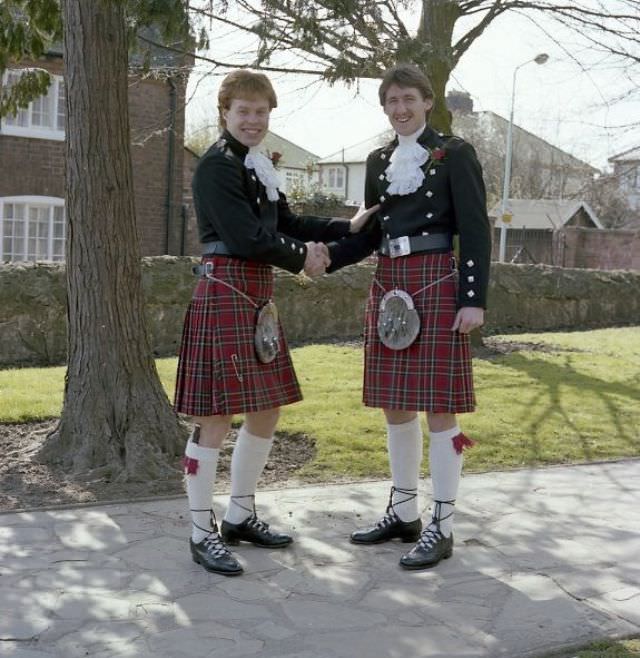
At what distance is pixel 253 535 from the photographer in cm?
425

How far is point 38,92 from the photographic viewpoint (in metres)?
7.92

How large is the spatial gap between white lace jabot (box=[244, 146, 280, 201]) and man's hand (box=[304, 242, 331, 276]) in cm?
28

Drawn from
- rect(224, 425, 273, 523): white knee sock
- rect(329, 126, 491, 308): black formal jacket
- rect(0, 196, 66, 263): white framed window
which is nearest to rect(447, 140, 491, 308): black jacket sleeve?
rect(329, 126, 491, 308): black formal jacket

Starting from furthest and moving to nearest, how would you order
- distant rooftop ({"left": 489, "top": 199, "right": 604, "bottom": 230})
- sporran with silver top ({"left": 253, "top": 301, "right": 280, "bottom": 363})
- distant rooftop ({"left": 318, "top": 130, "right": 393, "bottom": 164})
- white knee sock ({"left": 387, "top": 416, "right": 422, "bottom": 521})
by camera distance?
distant rooftop ({"left": 318, "top": 130, "right": 393, "bottom": 164})
distant rooftop ({"left": 489, "top": 199, "right": 604, "bottom": 230})
white knee sock ({"left": 387, "top": 416, "right": 422, "bottom": 521})
sporran with silver top ({"left": 253, "top": 301, "right": 280, "bottom": 363})

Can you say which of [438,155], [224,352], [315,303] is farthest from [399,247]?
[315,303]

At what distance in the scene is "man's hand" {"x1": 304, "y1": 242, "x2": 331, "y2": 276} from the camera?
4.20 meters

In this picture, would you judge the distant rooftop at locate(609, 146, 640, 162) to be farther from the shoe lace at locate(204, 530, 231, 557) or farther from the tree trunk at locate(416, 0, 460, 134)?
the shoe lace at locate(204, 530, 231, 557)

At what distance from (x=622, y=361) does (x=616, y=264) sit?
18.3 metres

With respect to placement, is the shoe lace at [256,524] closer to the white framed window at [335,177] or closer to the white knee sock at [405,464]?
the white knee sock at [405,464]

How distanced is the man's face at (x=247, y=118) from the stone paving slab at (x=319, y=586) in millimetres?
1828

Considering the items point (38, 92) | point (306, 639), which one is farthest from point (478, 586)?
point (38, 92)

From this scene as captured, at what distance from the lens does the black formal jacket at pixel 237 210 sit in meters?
3.88

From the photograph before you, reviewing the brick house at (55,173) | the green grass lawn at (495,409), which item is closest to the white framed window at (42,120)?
the brick house at (55,173)

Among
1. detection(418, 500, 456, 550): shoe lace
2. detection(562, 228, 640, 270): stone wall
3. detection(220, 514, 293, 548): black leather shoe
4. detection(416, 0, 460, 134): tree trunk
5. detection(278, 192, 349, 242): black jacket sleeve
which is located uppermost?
detection(416, 0, 460, 134): tree trunk
